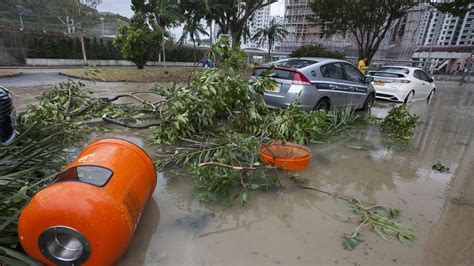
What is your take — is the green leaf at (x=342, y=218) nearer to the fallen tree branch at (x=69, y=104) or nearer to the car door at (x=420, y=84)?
the fallen tree branch at (x=69, y=104)

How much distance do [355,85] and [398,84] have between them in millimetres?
4008

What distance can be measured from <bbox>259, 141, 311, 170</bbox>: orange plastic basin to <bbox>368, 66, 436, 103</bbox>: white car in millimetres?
7861

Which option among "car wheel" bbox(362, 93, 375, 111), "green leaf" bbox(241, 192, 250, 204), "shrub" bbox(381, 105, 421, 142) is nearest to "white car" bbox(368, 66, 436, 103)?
"car wheel" bbox(362, 93, 375, 111)

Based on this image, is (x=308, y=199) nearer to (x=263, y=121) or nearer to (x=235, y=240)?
(x=235, y=240)

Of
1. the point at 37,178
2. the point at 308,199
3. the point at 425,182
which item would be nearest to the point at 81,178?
the point at 37,178

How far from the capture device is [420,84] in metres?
10.8

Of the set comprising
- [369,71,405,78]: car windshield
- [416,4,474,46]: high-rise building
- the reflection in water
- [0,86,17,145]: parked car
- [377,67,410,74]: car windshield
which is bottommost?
the reflection in water

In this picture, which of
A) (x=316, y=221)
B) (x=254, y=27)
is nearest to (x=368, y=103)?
(x=316, y=221)

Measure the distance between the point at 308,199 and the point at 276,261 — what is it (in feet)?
3.72

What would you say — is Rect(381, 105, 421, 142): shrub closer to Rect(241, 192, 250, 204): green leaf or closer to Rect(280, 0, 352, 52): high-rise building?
Rect(241, 192, 250, 204): green leaf

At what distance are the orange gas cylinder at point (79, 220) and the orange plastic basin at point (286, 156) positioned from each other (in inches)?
78.0

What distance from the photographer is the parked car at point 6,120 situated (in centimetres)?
278

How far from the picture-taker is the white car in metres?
10.0

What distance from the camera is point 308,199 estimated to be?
3.12 m
